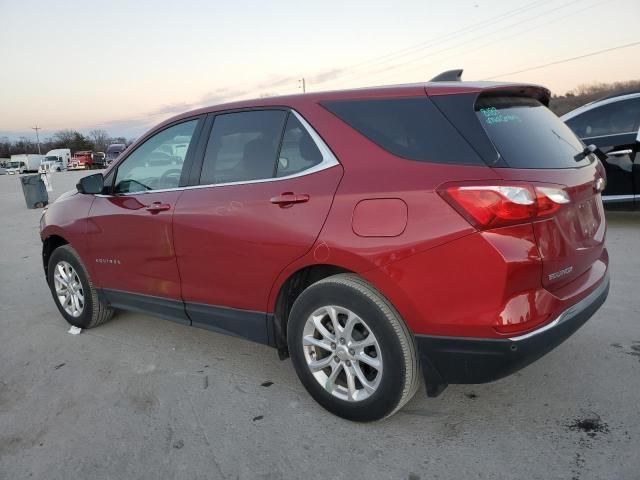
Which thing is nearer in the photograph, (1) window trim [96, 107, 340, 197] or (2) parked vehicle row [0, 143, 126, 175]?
(1) window trim [96, 107, 340, 197]

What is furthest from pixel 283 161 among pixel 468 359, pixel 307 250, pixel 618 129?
pixel 618 129

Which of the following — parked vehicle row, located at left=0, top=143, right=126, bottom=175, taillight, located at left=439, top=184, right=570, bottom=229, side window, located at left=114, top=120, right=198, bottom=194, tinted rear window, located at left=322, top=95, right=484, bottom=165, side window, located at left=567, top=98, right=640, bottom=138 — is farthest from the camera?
parked vehicle row, located at left=0, top=143, right=126, bottom=175

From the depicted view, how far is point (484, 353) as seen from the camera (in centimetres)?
231

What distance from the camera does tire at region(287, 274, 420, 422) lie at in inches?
98.5

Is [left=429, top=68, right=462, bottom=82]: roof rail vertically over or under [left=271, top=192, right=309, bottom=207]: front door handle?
over

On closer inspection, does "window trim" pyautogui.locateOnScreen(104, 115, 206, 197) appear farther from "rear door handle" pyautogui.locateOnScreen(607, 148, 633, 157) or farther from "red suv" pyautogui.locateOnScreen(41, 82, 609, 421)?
"rear door handle" pyautogui.locateOnScreen(607, 148, 633, 157)

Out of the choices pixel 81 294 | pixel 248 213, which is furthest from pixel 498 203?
pixel 81 294

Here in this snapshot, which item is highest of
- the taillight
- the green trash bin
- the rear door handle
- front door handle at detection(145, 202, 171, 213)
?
the taillight

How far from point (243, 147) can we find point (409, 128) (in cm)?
110

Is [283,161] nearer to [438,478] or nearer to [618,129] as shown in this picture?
[438,478]

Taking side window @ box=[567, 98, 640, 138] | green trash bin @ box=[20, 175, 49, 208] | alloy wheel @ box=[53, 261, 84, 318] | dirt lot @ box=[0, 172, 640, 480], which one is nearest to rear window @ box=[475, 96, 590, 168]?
dirt lot @ box=[0, 172, 640, 480]

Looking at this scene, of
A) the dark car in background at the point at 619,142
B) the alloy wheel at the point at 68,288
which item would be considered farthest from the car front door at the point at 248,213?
the dark car in background at the point at 619,142

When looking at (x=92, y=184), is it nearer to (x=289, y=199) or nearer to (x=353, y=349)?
(x=289, y=199)

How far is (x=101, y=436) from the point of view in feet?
9.16
